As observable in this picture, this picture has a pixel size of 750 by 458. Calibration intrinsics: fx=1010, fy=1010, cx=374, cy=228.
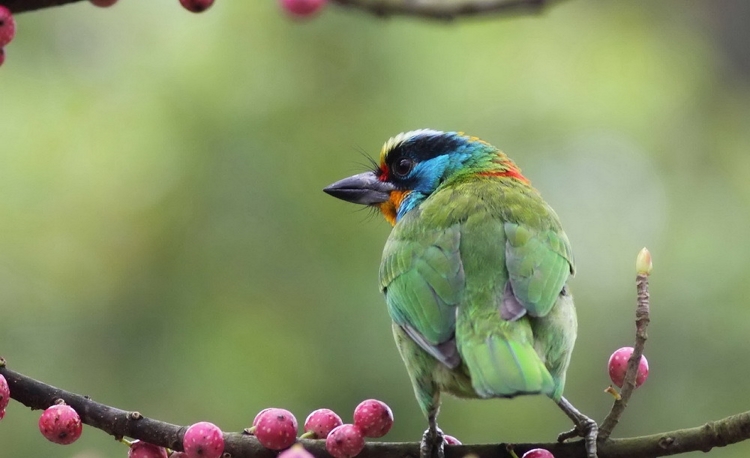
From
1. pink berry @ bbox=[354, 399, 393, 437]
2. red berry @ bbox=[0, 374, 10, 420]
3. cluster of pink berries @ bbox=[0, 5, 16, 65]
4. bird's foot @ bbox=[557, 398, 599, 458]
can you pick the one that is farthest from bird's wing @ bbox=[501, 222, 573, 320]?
cluster of pink berries @ bbox=[0, 5, 16, 65]

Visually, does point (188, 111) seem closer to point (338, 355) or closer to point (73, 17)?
point (73, 17)

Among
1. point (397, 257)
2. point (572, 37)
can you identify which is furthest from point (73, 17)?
point (397, 257)

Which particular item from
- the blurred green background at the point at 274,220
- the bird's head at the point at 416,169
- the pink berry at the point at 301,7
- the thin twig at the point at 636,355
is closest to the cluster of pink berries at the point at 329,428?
the thin twig at the point at 636,355

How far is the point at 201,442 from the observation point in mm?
1876

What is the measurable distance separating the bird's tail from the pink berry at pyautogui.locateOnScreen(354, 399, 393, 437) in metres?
0.20

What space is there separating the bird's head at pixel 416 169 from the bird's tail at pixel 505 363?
1062 millimetres

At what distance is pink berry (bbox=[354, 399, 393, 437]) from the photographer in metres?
2.08

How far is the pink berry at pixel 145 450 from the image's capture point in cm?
196

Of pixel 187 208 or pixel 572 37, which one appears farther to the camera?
pixel 572 37

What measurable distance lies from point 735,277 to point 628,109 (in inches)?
45.1

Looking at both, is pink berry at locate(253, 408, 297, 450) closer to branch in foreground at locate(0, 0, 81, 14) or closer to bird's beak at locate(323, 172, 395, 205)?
branch in foreground at locate(0, 0, 81, 14)

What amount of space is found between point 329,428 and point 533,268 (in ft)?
2.69

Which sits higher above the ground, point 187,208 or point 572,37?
point 572,37

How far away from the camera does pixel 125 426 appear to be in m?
1.92
